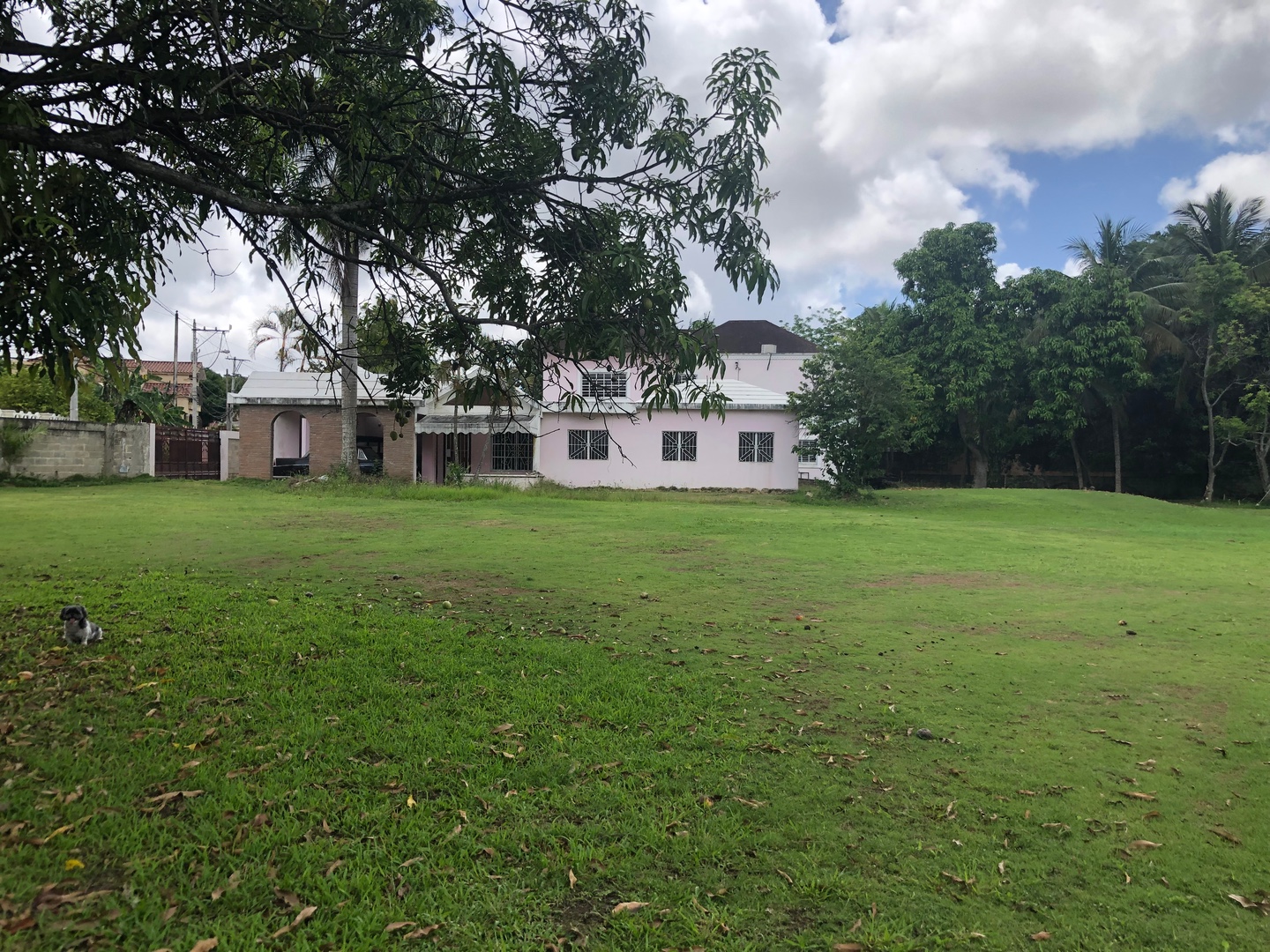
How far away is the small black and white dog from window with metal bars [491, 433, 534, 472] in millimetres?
22520

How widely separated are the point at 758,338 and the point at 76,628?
44.8 metres

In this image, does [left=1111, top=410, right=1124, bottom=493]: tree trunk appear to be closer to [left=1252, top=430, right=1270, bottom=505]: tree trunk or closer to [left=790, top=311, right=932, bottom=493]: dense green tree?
[left=1252, top=430, right=1270, bottom=505]: tree trunk

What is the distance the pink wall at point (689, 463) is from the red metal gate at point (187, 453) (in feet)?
38.2

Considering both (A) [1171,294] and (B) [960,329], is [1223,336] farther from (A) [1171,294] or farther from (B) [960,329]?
(B) [960,329]

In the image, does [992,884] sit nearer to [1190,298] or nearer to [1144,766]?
[1144,766]

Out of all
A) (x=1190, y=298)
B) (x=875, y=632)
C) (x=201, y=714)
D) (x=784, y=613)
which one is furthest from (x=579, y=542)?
(x=1190, y=298)

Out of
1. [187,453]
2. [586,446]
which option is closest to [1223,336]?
[586,446]

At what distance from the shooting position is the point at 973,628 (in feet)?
24.7

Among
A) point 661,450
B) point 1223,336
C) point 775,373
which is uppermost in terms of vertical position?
point 775,373

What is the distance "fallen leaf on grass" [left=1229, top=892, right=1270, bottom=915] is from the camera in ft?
10.0

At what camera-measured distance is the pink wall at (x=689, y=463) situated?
28500mm

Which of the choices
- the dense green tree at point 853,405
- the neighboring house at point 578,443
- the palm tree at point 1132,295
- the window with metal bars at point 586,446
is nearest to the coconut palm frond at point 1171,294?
the palm tree at point 1132,295

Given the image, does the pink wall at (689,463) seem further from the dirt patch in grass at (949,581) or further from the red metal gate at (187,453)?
the dirt patch in grass at (949,581)

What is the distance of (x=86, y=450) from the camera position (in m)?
23.6
